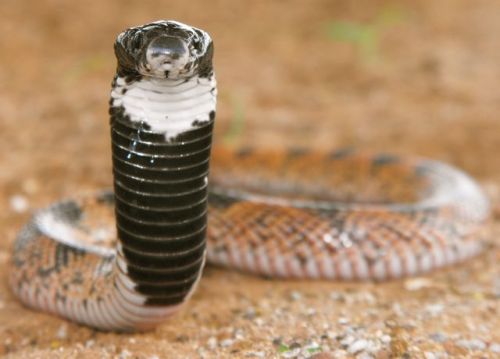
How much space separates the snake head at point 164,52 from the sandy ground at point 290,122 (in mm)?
1382

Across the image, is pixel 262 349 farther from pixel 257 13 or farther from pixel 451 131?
pixel 257 13

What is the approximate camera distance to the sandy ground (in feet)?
12.5

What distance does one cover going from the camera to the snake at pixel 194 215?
3.15m

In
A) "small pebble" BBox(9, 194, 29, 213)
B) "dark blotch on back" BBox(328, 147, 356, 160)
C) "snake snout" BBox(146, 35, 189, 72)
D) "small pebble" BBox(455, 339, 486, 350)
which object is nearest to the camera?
"snake snout" BBox(146, 35, 189, 72)

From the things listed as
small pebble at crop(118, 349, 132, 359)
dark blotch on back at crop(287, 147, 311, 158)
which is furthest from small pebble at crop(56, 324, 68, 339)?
dark blotch on back at crop(287, 147, 311, 158)

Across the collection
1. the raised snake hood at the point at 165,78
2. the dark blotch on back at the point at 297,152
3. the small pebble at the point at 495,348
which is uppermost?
the raised snake hood at the point at 165,78

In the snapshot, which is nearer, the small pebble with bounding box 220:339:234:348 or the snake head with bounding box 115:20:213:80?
the snake head with bounding box 115:20:213:80

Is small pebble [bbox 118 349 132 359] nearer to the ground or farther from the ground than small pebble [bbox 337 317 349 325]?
nearer to the ground

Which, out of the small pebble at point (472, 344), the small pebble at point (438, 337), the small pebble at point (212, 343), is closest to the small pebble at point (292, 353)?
the small pebble at point (212, 343)

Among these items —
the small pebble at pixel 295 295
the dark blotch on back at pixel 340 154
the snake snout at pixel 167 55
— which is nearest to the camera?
the snake snout at pixel 167 55

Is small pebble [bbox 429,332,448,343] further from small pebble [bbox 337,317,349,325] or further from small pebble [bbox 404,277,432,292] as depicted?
small pebble [bbox 404,277,432,292]

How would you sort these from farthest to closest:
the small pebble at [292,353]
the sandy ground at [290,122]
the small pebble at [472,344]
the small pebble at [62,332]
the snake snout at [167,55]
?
the small pebble at [62,332]
the sandy ground at [290,122]
the small pebble at [472,344]
the small pebble at [292,353]
the snake snout at [167,55]

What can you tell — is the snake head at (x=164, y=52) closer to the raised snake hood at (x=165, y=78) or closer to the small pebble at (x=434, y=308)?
the raised snake hood at (x=165, y=78)

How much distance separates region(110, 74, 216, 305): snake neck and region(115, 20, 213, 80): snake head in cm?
6
